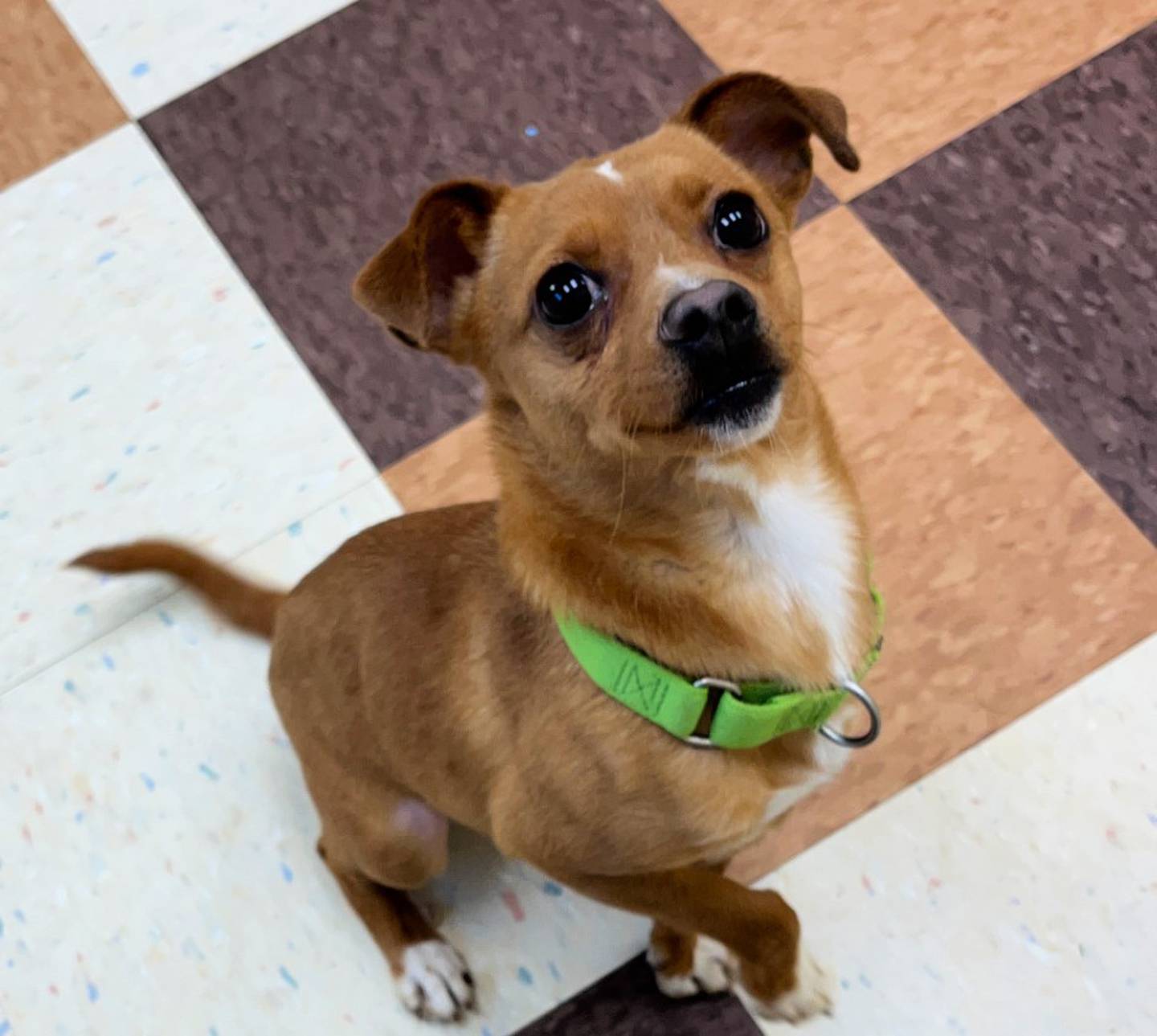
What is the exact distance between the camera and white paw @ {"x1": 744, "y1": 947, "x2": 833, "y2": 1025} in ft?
5.36

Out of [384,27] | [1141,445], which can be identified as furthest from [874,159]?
[384,27]

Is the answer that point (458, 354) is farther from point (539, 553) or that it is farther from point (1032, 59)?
point (1032, 59)

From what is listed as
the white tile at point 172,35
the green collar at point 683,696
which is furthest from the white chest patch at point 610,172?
the white tile at point 172,35

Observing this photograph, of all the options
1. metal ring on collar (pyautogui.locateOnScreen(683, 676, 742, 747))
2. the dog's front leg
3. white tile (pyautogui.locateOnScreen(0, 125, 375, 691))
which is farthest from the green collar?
white tile (pyautogui.locateOnScreen(0, 125, 375, 691))

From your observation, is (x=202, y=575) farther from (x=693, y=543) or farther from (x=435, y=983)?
(x=693, y=543)

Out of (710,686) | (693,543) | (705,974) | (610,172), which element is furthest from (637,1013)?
(610,172)

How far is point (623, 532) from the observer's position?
1306mm

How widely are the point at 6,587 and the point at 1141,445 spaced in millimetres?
1858

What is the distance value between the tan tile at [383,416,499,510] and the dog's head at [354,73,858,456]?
691mm

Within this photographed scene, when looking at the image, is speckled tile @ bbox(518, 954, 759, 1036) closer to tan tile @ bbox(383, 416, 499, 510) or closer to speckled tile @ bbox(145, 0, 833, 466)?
tan tile @ bbox(383, 416, 499, 510)

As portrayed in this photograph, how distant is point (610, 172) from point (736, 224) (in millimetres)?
143

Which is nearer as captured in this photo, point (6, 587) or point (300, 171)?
point (6, 587)

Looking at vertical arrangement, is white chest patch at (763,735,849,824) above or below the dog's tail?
below

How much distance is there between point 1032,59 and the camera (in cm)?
233
